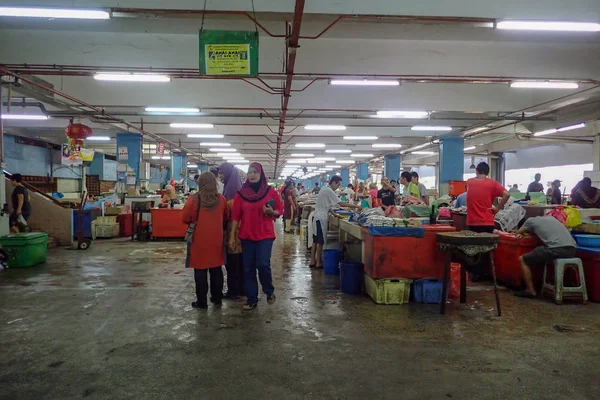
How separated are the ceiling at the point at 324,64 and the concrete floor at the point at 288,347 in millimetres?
3948

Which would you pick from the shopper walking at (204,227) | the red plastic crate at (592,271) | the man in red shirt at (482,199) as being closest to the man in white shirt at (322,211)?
the man in red shirt at (482,199)

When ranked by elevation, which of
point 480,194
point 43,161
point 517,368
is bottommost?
point 517,368

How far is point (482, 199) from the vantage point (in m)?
5.86

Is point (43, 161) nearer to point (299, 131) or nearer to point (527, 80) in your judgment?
point (299, 131)

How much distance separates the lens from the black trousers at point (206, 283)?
16.0 feet

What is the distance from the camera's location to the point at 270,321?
447 centimetres

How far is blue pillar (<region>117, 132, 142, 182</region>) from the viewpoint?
15.1 meters

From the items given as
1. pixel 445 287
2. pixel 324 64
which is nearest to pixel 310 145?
pixel 324 64

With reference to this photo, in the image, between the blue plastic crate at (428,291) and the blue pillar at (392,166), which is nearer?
the blue plastic crate at (428,291)

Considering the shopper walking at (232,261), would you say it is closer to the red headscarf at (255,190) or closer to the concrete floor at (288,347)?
the red headscarf at (255,190)

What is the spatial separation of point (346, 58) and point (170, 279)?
5730mm

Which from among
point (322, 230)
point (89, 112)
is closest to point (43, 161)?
point (89, 112)

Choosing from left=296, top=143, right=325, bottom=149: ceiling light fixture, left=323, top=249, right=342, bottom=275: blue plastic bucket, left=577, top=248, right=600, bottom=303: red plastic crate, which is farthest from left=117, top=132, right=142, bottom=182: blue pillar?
left=577, top=248, right=600, bottom=303: red plastic crate

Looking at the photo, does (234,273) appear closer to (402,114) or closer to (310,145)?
(402,114)
